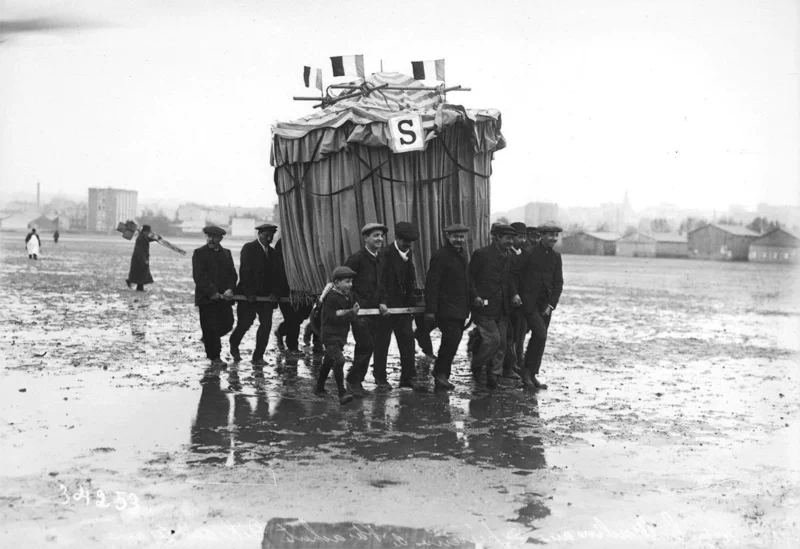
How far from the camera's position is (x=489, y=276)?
963cm

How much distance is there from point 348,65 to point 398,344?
390 centimetres

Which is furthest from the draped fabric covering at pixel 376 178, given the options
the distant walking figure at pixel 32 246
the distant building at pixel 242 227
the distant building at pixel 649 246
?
the distant building at pixel 242 227

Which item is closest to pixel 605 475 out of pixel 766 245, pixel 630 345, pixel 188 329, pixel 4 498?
pixel 4 498

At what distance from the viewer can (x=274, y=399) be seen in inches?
339

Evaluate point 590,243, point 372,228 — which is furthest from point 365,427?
point 590,243

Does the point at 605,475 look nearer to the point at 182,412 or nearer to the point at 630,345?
the point at 182,412

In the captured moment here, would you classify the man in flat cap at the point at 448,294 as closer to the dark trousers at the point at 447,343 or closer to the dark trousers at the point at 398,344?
the dark trousers at the point at 447,343

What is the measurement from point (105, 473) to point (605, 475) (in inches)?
131

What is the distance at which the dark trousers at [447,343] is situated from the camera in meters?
9.46

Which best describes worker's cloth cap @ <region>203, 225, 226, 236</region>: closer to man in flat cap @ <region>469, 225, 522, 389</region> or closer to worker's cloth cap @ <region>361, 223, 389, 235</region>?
worker's cloth cap @ <region>361, 223, 389, 235</region>

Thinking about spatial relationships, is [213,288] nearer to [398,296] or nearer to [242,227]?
[398,296]

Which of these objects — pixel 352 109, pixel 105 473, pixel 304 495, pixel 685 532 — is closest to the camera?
pixel 685 532

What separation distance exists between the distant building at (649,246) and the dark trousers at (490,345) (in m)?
84.3

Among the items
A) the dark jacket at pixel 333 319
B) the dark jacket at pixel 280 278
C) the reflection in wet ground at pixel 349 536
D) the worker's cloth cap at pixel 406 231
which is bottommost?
the reflection in wet ground at pixel 349 536
